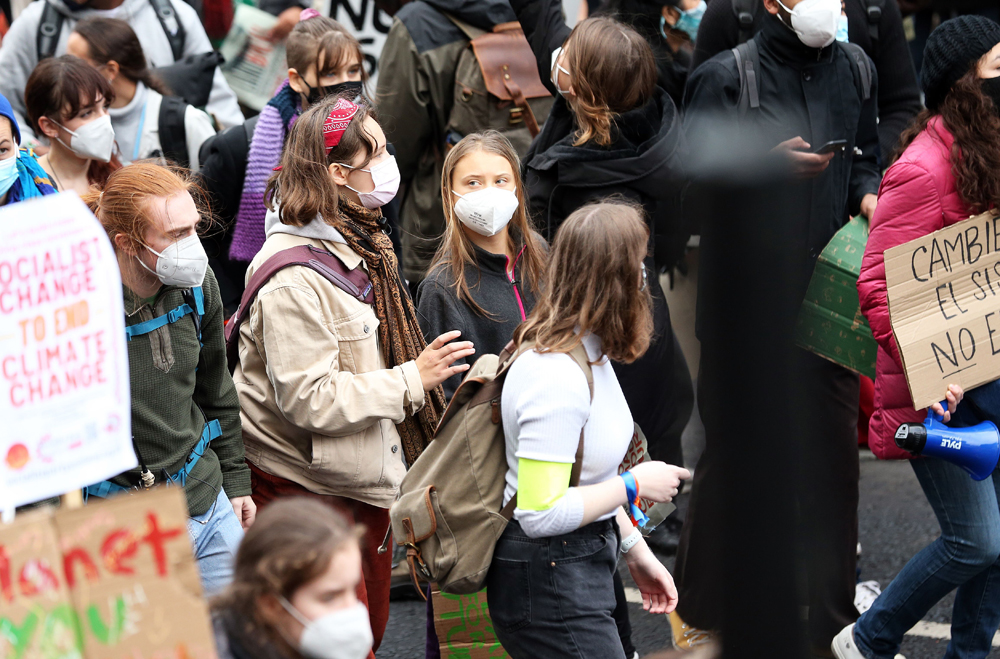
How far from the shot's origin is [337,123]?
348cm

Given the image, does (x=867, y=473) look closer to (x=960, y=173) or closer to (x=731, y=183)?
(x=960, y=173)

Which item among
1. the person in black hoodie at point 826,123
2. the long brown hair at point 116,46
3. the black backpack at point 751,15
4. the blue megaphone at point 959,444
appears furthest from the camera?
the long brown hair at point 116,46

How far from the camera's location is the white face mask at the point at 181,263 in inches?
115

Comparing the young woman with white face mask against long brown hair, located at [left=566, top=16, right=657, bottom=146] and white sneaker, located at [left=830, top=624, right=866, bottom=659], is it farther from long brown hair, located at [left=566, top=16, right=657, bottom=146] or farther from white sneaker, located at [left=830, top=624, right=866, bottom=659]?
white sneaker, located at [left=830, top=624, right=866, bottom=659]

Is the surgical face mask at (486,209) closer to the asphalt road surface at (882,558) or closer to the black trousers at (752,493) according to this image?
the asphalt road surface at (882,558)

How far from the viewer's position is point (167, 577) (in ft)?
6.45

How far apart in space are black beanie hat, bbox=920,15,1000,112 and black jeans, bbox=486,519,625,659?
6.39 feet

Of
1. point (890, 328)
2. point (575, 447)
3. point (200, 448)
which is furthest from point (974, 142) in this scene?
point (200, 448)

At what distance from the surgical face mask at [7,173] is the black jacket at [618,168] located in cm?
199

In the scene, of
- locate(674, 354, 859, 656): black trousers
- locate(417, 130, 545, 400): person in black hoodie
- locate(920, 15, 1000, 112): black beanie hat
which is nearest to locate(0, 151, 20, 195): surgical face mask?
locate(417, 130, 545, 400): person in black hoodie

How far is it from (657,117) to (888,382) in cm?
145

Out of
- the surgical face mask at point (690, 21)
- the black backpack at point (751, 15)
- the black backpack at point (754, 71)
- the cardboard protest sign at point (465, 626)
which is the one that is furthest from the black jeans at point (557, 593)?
the surgical face mask at point (690, 21)

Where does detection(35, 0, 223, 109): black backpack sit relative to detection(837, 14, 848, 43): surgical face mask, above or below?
below

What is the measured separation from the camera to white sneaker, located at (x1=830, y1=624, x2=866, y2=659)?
3.72 meters
